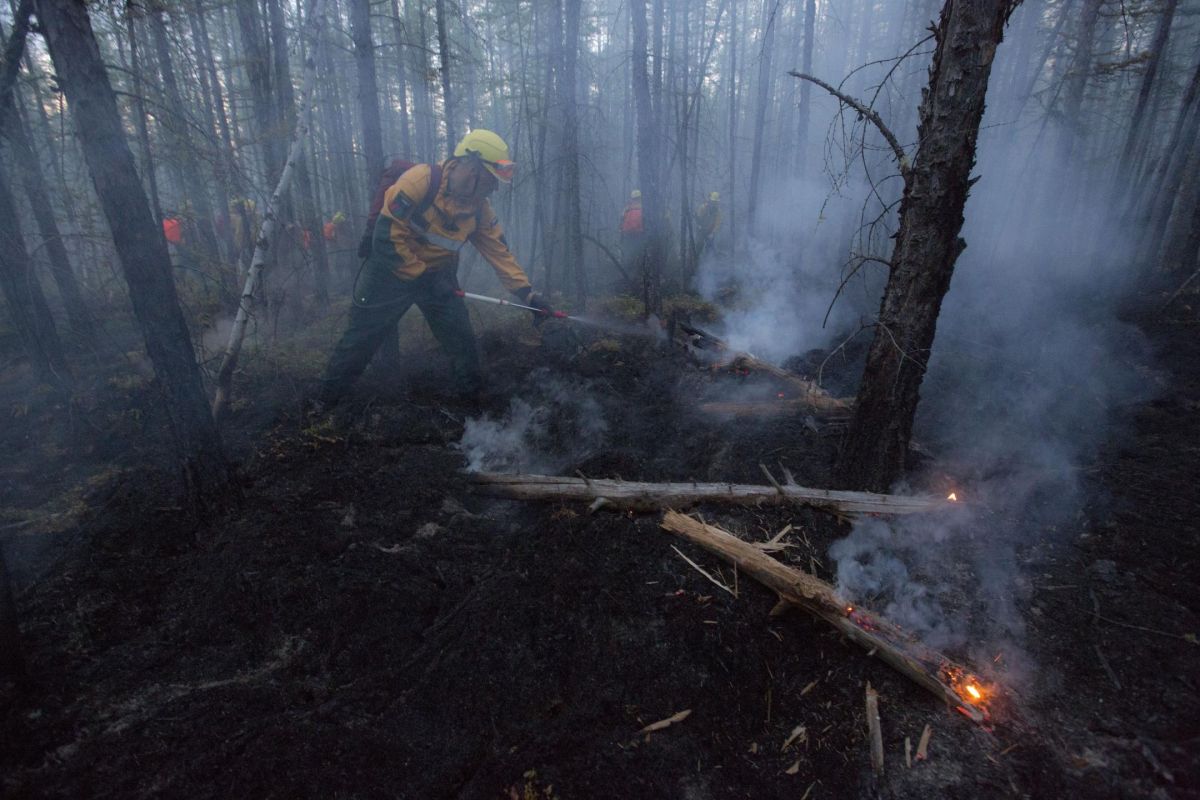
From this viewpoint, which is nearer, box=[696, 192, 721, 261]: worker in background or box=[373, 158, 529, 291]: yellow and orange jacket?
box=[373, 158, 529, 291]: yellow and orange jacket

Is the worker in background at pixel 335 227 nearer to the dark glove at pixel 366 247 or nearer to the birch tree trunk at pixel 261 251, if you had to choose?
the birch tree trunk at pixel 261 251

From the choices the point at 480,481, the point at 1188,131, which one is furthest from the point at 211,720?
the point at 1188,131

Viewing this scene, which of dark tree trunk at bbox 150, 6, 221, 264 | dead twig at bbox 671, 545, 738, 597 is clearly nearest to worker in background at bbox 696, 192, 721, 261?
dark tree trunk at bbox 150, 6, 221, 264

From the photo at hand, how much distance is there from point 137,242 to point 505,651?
341 centimetres

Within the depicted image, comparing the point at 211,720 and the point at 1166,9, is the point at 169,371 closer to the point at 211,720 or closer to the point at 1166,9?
the point at 211,720

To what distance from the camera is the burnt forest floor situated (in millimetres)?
2199

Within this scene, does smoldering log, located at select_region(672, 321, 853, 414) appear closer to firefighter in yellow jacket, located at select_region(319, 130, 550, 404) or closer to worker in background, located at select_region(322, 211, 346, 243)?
firefighter in yellow jacket, located at select_region(319, 130, 550, 404)

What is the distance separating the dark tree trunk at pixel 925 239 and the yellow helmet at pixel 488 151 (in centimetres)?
369

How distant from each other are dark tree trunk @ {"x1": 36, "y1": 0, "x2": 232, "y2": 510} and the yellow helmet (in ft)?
9.23

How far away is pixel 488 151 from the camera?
17.6ft

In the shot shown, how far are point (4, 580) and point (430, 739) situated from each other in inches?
Answer: 79.9

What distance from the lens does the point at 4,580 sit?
2.36 m

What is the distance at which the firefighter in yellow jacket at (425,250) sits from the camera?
5426 mm

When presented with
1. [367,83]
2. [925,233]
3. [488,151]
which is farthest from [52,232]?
[925,233]
